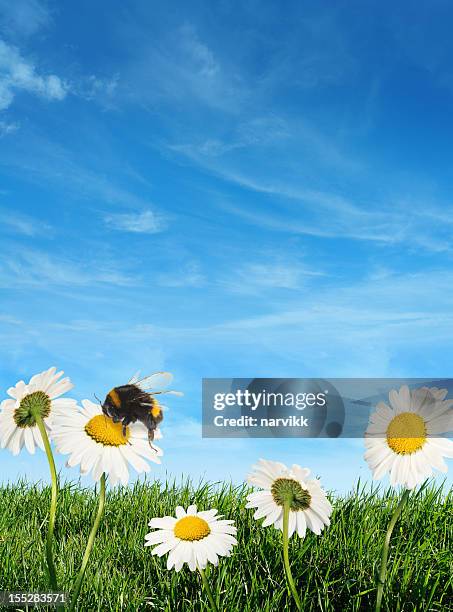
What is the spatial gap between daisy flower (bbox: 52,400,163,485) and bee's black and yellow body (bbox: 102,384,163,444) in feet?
0.14

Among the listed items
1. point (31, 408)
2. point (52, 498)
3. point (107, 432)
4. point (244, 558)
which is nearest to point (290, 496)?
point (107, 432)

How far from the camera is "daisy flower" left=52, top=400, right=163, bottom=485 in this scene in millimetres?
2090

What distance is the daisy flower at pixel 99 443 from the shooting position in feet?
6.86

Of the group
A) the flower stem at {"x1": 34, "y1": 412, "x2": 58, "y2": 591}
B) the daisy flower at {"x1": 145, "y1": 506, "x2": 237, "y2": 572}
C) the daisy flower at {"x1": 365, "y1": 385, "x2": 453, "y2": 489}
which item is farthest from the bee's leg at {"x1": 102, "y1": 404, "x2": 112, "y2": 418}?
the daisy flower at {"x1": 365, "y1": 385, "x2": 453, "y2": 489}

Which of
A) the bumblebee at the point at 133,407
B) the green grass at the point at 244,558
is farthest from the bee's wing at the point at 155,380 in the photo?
the green grass at the point at 244,558

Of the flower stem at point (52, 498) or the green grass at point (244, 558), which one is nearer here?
the flower stem at point (52, 498)

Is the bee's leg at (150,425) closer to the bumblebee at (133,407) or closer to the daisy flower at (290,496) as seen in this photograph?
the bumblebee at (133,407)

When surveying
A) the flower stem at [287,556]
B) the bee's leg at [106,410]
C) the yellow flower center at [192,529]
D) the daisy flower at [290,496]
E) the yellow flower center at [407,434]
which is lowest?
the flower stem at [287,556]

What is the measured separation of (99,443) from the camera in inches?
85.0

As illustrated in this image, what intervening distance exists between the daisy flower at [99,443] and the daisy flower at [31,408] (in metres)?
0.06

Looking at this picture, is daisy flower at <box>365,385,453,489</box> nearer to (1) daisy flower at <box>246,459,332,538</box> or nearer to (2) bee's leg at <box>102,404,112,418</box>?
(1) daisy flower at <box>246,459,332,538</box>

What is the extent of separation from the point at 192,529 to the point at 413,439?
97cm

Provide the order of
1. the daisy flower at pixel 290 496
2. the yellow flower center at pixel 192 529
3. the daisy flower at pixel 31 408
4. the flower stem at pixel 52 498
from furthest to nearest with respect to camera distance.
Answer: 1. the yellow flower center at pixel 192 529
2. the daisy flower at pixel 290 496
3. the daisy flower at pixel 31 408
4. the flower stem at pixel 52 498

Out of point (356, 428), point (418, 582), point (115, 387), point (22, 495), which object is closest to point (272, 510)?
point (356, 428)
